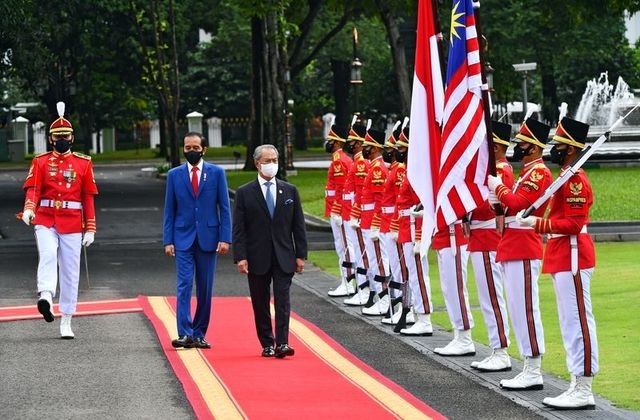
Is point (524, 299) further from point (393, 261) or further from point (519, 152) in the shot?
point (393, 261)

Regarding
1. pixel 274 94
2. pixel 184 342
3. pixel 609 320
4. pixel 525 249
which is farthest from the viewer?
pixel 274 94

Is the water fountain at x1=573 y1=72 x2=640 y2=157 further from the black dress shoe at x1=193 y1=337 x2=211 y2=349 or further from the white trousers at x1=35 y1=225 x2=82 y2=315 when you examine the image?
the black dress shoe at x1=193 y1=337 x2=211 y2=349

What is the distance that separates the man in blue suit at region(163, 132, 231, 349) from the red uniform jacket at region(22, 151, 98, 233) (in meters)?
1.28

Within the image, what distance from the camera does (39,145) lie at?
101m

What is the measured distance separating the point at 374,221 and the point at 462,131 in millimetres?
5250

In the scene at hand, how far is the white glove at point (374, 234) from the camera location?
18.3 meters

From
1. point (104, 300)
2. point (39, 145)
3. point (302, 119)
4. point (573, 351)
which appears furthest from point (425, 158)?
point (39, 145)

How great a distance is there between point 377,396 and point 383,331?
4750mm

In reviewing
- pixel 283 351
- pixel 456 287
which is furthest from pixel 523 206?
pixel 283 351

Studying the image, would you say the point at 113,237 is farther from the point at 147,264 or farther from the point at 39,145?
the point at 39,145

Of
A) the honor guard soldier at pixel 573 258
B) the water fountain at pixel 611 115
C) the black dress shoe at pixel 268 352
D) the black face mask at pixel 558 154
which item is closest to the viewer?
the honor guard soldier at pixel 573 258

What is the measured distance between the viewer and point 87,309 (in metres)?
18.8

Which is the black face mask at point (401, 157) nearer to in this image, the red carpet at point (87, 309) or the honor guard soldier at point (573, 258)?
the red carpet at point (87, 309)

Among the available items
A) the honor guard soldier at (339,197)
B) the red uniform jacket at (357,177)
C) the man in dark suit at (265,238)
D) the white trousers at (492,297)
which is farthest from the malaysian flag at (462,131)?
the honor guard soldier at (339,197)
